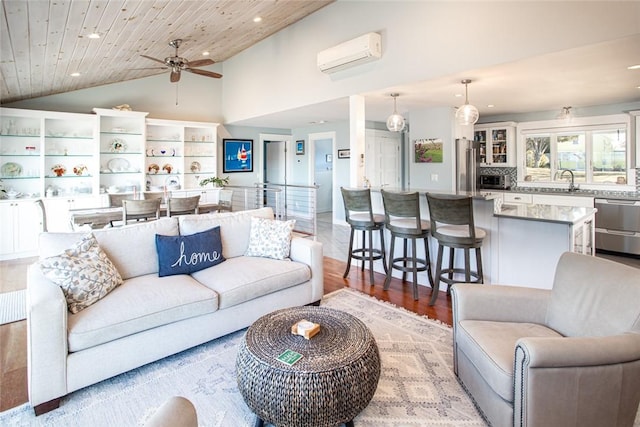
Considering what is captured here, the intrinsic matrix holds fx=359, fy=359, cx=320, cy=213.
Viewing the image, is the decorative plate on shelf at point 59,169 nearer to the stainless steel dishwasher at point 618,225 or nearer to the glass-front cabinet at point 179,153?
the glass-front cabinet at point 179,153

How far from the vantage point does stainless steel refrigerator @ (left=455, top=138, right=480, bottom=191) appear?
611cm

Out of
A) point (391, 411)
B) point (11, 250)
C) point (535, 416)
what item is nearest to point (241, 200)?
point (11, 250)

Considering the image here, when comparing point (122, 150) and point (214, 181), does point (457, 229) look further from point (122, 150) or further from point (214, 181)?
point (122, 150)

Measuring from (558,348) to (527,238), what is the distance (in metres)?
2.14

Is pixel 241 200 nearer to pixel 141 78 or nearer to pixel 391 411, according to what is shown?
pixel 141 78

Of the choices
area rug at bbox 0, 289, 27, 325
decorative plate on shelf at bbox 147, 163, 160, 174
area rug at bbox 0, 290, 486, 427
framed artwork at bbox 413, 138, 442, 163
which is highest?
framed artwork at bbox 413, 138, 442, 163

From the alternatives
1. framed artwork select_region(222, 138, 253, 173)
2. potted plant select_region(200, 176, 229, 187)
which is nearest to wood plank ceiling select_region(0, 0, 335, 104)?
framed artwork select_region(222, 138, 253, 173)

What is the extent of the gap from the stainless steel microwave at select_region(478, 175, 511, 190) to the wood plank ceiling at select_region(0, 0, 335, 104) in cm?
436

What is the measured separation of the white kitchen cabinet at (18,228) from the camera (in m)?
5.21

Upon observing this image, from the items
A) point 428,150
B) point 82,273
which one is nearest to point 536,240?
point 428,150

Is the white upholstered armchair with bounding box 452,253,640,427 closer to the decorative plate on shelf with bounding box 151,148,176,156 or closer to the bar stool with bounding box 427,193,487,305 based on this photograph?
the bar stool with bounding box 427,193,487,305

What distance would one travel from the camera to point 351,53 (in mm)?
4617

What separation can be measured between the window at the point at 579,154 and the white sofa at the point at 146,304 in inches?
215

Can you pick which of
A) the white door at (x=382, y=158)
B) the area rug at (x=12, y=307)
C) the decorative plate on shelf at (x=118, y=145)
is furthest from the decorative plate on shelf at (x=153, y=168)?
the white door at (x=382, y=158)
